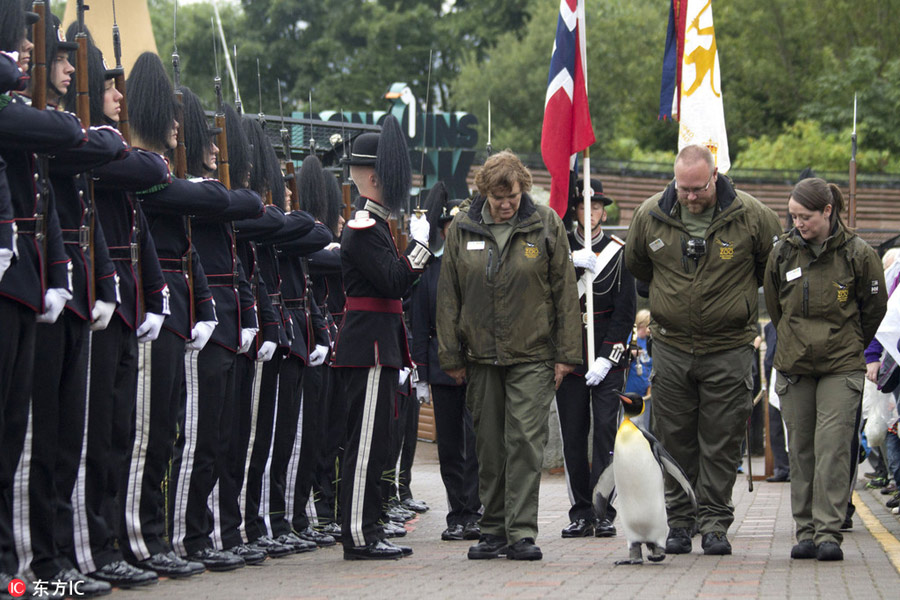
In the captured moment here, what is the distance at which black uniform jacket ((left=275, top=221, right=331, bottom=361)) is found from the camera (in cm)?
948

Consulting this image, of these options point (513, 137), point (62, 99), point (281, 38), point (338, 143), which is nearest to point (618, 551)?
point (62, 99)

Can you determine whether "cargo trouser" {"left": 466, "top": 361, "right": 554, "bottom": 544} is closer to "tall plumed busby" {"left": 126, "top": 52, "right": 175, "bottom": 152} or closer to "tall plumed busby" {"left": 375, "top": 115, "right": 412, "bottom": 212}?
"tall plumed busby" {"left": 375, "top": 115, "right": 412, "bottom": 212}

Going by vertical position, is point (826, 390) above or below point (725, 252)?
below

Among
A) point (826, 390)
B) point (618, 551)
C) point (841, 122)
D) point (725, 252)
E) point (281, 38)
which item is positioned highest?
point (281, 38)

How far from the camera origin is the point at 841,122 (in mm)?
42625

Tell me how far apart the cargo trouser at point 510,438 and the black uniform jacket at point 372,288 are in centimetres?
54

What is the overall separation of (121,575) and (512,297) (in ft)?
8.98

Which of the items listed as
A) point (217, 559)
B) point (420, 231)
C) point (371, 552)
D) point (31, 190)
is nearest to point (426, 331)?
point (420, 231)

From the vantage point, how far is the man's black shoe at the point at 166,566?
731 cm

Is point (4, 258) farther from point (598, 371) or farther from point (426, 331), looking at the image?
point (598, 371)

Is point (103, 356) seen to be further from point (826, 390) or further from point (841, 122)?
point (841, 122)

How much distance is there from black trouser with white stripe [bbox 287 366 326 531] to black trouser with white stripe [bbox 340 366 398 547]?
1159mm

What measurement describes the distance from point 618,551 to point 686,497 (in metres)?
0.54

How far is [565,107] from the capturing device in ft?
35.6
